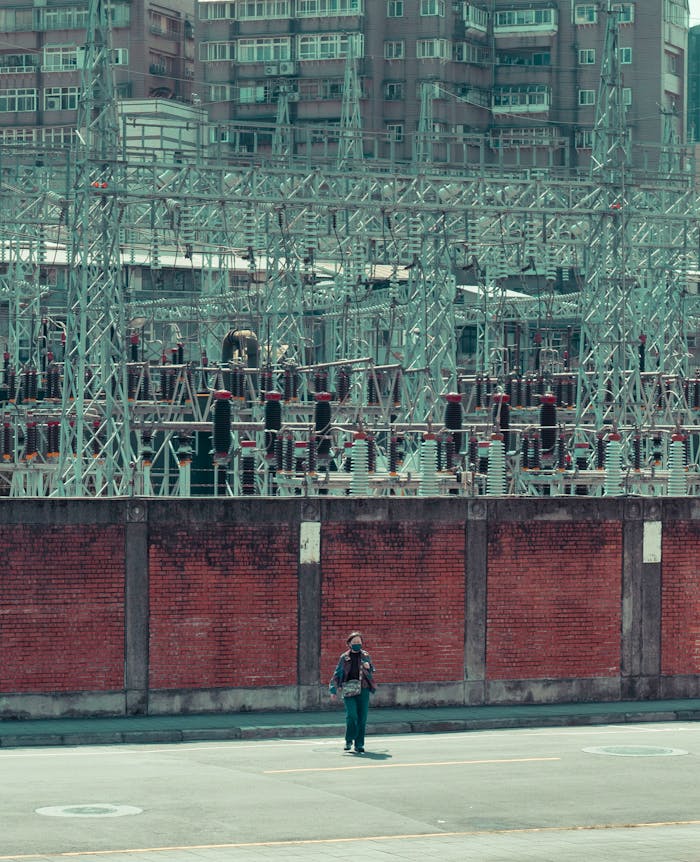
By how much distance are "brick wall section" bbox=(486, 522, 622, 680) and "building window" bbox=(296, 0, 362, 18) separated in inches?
3838

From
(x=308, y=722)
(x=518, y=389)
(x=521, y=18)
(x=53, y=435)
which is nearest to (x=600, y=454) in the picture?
(x=518, y=389)

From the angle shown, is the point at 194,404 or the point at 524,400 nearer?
the point at 194,404

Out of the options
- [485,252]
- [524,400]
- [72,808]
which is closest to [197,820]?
[72,808]

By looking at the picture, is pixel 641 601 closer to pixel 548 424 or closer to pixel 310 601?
pixel 310 601

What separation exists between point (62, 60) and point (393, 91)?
2278 centimetres

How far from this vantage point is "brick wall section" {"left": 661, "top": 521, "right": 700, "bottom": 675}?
31.6m

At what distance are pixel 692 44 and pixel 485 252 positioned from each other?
316 feet

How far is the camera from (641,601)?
31.5m

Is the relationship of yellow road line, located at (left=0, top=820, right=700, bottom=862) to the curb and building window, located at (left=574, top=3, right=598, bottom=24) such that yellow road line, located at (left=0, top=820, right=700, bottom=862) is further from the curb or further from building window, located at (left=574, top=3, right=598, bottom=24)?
building window, located at (left=574, top=3, right=598, bottom=24)

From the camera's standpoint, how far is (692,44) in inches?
6294

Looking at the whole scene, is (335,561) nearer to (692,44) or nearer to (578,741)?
(578,741)

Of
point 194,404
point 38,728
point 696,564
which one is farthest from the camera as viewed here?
point 194,404

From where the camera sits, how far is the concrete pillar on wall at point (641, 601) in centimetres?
3130

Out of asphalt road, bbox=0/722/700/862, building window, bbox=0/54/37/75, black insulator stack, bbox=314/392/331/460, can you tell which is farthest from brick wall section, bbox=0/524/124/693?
building window, bbox=0/54/37/75
